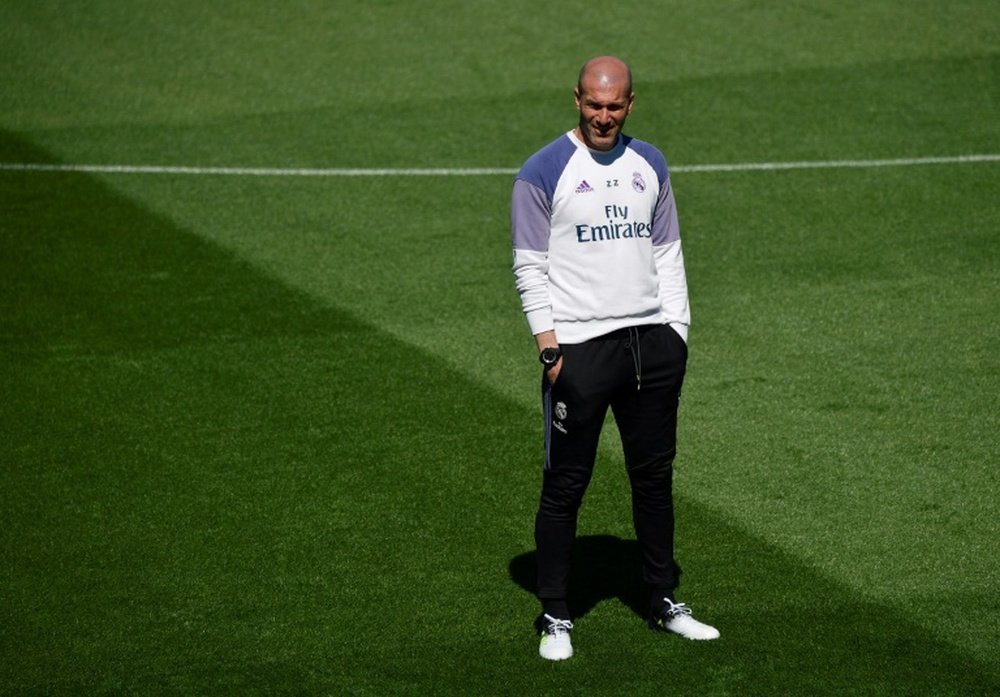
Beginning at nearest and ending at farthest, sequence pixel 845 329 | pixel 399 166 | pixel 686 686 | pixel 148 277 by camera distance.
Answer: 1. pixel 686 686
2. pixel 845 329
3. pixel 148 277
4. pixel 399 166

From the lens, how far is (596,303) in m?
6.85

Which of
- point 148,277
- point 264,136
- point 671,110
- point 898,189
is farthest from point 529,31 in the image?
point 148,277

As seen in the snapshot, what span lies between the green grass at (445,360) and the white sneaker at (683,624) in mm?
106

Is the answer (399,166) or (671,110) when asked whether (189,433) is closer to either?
(399,166)

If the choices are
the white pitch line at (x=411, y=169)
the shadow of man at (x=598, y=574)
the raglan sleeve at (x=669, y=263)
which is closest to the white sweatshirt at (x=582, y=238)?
the raglan sleeve at (x=669, y=263)

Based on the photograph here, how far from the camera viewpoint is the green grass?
23.8 feet

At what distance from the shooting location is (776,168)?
49.1ft

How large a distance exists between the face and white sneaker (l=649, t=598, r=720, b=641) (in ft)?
6.89

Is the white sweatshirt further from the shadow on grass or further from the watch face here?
the shadow on grass

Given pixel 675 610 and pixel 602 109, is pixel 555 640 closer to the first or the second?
pixel 675 610

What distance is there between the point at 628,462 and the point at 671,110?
32.8 feet

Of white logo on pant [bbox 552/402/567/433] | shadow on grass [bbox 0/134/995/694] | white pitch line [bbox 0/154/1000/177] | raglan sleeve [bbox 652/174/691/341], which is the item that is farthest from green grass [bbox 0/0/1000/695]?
raglan sleeve [bbox 652/174/691/341]

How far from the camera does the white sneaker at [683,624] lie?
7109 mm

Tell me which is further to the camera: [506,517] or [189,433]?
[189,433]
